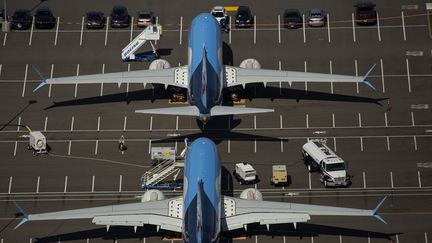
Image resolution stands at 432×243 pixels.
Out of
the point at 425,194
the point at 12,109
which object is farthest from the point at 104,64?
the point at 425,194

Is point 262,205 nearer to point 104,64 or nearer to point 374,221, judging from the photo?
point 374,221

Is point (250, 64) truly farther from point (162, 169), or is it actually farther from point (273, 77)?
point (162, 169)

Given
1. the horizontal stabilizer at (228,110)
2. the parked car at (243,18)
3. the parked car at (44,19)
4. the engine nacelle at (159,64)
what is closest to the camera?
the horizontal stabilizer at (228,110)

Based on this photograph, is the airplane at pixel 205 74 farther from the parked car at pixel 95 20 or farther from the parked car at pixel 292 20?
the parked car at pixel 95 20

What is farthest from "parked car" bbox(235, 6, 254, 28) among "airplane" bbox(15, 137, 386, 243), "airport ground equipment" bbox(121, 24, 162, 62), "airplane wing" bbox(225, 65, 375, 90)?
"airplane" bbox(15, 137, 386, 243)

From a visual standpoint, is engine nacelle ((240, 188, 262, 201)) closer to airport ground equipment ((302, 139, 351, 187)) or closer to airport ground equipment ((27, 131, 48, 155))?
airport ground equipment ((302, 139, 351, 187))

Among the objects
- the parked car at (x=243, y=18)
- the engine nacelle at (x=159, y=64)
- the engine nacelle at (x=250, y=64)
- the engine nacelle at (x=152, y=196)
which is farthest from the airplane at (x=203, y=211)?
the parked car at (x=243, y=18)
